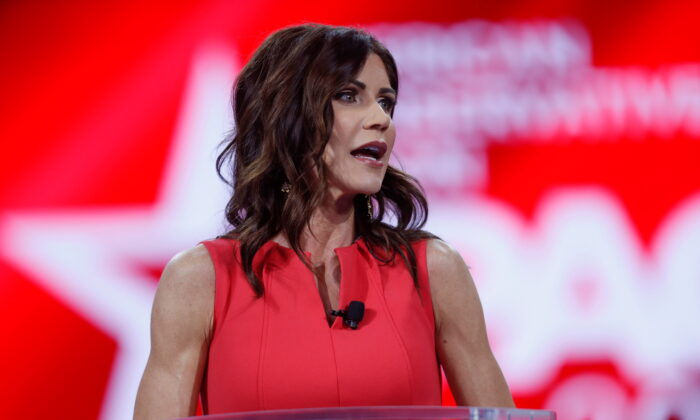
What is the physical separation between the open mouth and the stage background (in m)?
0.83

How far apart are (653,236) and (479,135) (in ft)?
1.87

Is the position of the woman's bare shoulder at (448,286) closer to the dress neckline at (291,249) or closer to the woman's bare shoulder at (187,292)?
the dress neckline at (291,249)

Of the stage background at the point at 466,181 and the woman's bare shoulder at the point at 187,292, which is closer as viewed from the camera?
the woman's bare shoulder at the point at 187,292

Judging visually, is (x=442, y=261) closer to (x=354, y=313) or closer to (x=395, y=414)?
(x=354, y=313)

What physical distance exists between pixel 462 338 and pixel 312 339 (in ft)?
0.96

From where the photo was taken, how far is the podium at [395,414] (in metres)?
0.77

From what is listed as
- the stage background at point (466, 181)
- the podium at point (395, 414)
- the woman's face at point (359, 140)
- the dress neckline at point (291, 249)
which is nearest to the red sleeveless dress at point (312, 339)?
the dress neckline at point (291, 249)

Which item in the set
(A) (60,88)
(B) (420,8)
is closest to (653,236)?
(B) (420,8)

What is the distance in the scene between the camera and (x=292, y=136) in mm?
1653

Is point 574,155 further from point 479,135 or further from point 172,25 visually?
point 172,25

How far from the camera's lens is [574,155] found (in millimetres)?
2598

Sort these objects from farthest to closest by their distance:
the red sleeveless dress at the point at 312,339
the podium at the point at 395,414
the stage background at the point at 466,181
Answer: the stage background at the point at 466,181 < the red sleeveless dress at the point at 312,339 < the podium at the point at 395,414

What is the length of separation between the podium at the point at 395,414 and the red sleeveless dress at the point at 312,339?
70 centimetres

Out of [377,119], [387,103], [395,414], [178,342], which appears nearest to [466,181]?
[387,103]
